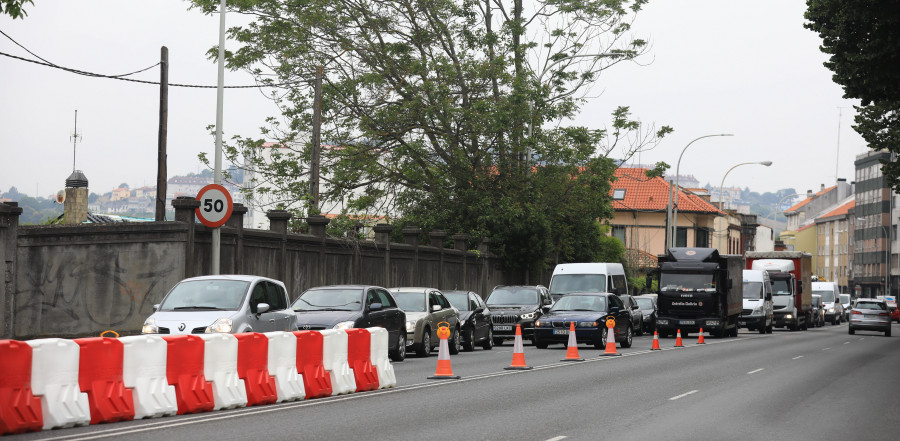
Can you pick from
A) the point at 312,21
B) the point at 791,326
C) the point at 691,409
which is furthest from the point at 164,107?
the point at 791,326

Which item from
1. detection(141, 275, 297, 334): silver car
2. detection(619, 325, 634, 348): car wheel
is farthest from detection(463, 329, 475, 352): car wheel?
detection(141, 275, 297, 334): silver car

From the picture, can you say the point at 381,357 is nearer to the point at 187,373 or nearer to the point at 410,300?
the point at 187,373

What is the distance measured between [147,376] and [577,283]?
982 inches

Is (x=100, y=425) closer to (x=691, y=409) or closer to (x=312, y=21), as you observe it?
(x=691, y=409)

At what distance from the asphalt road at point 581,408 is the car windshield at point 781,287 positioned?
26459 millimetres

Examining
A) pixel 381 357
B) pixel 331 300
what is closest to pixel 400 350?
pixel 331 300

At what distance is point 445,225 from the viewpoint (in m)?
41.1

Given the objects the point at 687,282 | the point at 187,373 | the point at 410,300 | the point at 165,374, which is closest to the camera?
the point at 165,374

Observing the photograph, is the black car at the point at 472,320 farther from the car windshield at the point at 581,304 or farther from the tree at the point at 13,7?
the tree at the point at 13,7

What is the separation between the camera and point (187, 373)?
1188 cm

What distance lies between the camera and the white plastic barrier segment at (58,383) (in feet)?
32.8

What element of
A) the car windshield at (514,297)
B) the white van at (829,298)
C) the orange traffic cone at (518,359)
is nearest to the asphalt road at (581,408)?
the orange traffic cone at (518,359)

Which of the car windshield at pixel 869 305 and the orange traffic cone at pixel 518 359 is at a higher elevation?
the car windshield at pixel 869 305

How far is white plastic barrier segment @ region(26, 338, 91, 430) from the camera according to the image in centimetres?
1001
